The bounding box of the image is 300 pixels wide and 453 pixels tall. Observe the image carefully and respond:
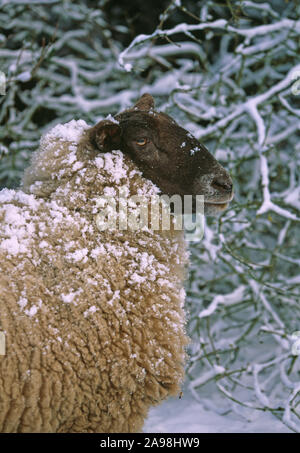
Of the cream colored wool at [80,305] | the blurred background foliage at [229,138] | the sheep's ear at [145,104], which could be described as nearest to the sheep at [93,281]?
the cream colored wool at [80,305]

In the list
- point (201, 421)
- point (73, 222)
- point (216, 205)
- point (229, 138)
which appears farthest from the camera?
point (229, 138)

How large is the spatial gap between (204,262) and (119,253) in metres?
1.89

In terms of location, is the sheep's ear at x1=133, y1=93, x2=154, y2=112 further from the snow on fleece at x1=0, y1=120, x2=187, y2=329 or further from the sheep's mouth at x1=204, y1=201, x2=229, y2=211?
the sheep's mouth at x1=204, y1=201, x2=229, y2=211

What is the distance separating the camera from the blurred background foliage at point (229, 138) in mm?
3242

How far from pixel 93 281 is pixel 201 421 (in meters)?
1.61

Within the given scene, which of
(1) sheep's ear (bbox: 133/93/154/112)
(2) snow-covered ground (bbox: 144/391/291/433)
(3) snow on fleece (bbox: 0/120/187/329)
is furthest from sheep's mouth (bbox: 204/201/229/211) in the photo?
(2) snow-covered ground (bbox: 144/391/291/433)

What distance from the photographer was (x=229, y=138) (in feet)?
12.9

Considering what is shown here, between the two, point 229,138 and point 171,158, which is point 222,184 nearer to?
point 171,158

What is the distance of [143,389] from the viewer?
205cm

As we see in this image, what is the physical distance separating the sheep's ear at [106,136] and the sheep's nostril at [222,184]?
1.83 feet

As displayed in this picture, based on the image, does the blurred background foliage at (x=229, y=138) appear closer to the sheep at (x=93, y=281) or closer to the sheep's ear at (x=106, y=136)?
the sheep at (x=93, y=281)

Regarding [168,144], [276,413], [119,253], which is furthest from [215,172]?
[276,413]

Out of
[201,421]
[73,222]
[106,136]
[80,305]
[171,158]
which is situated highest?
[106,136]

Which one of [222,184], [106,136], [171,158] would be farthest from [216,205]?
[106,136]
